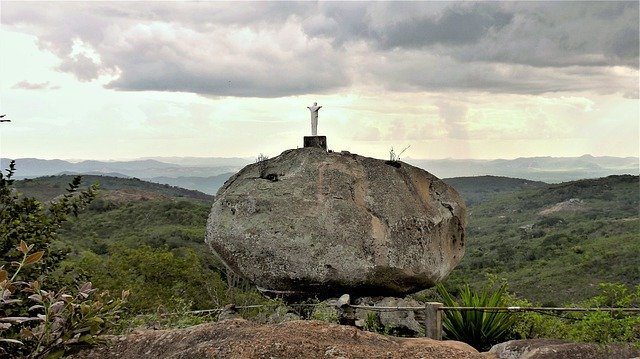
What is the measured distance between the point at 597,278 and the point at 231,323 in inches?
1533

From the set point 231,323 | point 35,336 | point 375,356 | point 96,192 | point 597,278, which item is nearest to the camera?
point 35,336

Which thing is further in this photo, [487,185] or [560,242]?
[487,185]

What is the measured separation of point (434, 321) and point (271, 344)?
3237mm

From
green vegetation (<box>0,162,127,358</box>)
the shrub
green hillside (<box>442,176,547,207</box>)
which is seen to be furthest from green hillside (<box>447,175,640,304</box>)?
green hillside (<box>442,176,547,207</box>)

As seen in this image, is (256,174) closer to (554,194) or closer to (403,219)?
(403,219)

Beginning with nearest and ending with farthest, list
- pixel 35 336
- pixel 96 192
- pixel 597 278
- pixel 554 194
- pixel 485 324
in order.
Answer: pixel 35 336 < pixel 96 192 < pixel 485 324 < pixel 597 278 < pixel 554 194

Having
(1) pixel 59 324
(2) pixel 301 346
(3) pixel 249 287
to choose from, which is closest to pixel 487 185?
(3) pixel 249 287

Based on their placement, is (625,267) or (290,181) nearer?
(290,181)

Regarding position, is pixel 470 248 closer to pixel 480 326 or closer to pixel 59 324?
pixel 480 326

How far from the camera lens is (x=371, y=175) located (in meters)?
10.8

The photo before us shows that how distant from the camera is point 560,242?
58750mm

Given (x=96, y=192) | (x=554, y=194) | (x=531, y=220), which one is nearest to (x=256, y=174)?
(x=96, y=192)

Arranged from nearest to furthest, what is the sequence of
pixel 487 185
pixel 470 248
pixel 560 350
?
pixel 560 350, pixel 470 248, pixel 487 185

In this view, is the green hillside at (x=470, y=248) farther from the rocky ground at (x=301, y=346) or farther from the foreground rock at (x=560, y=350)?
the foreground rock at (x=560, y=350)
